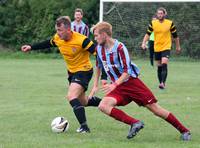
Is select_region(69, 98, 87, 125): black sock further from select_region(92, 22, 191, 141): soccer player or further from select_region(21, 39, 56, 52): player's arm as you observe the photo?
select_region(21, 39, 56, 52): player's arm

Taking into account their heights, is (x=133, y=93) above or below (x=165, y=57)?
above

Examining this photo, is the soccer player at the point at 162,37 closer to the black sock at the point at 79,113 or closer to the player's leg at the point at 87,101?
the player's leg at the point at 87,101

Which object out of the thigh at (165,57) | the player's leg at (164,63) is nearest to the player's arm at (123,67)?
the player's leg at (164,63)

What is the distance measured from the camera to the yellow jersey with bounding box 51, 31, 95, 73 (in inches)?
348

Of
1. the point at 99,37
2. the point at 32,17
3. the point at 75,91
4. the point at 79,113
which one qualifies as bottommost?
the point at 32,17

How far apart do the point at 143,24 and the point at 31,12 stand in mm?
7470

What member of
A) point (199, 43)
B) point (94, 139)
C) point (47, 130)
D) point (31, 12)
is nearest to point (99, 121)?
point (47, 130)

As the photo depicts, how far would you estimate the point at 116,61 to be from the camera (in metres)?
7.82

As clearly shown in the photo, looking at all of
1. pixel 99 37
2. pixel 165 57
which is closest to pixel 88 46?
pixel 99 37

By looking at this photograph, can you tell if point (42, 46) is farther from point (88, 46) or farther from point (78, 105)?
point (78, 105)

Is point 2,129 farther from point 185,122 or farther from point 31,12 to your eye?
point 31,12

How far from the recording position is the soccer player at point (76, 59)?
28.1 ft

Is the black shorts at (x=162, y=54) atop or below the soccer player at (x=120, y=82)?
below

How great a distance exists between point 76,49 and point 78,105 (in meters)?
0.84
